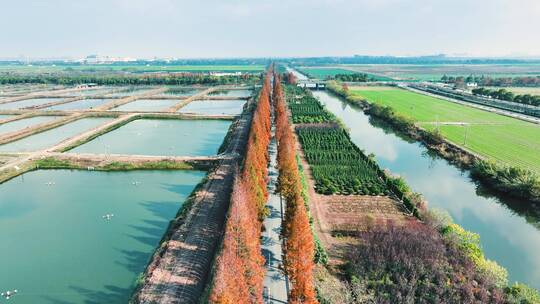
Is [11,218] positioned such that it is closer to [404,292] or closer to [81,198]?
[81,198]

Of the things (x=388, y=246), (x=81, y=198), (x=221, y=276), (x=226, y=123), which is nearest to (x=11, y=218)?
(x=81, y=198)

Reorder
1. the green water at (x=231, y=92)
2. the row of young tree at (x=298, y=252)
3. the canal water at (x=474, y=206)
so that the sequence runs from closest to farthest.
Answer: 1. the row of young tree at (x=298, y=252)
2. the canal water at (x=474, y=206)
3. the green water at (x=231, y=92)

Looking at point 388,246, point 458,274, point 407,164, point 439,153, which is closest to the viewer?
point 458,274

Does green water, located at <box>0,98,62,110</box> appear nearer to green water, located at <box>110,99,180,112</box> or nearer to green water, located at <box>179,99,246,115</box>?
green water, located at <box>110,99,180,112</box>

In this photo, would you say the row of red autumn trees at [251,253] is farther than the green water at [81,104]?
No

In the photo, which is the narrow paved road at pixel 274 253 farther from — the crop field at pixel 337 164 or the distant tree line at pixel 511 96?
the distant tree line at pixel 511 96

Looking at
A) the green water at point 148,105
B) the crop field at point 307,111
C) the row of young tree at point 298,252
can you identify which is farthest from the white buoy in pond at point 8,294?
the green water at point 148,105

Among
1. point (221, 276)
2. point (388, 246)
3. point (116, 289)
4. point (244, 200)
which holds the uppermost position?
point (244, 200)
